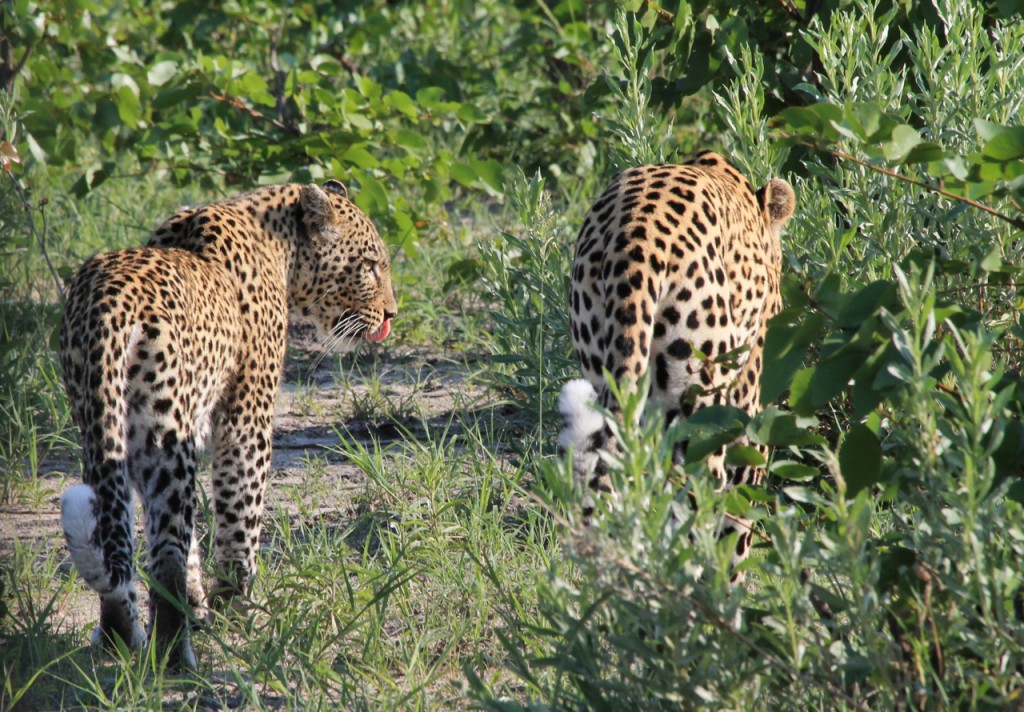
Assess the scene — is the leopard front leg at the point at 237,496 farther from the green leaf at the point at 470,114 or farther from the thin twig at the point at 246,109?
the thin twig at the point at 246,109

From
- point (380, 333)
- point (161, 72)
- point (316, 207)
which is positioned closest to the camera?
point (316, 207)

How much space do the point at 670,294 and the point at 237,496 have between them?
5.44ft

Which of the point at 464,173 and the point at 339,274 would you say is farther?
the point at 464,173

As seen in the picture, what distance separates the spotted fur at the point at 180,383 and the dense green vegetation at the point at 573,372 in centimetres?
19

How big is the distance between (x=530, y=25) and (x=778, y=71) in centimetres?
386

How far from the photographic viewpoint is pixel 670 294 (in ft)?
11.5

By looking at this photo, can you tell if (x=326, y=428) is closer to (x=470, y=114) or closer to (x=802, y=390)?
(x=470, y=114)

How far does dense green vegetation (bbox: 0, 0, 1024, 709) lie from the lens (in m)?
2.35

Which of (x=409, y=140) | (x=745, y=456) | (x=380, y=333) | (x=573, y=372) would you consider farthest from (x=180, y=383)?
(x=409, y=140)

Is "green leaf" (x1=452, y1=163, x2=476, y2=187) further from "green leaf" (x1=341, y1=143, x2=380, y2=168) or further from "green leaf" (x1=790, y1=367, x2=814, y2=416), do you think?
"green leaf" (x1=790, y1=367, x2=814, y2=416)

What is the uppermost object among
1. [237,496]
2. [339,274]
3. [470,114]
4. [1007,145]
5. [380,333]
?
[1007,145]

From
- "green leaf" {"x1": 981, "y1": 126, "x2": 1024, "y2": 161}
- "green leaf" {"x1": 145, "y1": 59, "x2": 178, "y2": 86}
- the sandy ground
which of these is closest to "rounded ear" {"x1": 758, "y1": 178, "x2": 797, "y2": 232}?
the sandy ground

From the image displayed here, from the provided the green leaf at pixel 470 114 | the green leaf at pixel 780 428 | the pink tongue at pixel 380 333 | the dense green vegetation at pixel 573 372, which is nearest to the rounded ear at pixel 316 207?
the pink tongue at pixel 380 333

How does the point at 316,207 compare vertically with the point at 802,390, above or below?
below
